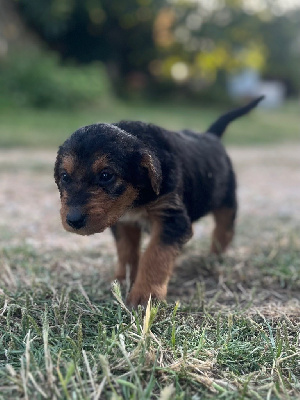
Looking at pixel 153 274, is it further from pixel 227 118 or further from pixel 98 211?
pixel 227 118

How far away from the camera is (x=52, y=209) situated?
6.55 metres

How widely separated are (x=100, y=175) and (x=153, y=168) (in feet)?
1.21

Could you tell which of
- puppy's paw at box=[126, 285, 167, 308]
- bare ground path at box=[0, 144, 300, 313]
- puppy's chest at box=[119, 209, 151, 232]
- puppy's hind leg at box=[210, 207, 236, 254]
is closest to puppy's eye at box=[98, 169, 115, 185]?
puppy's chest at box=[119, 209, 151, 232]

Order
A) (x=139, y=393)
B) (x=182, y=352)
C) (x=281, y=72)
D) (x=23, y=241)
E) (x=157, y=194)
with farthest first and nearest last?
1. (x=281, y=72)
2. (x=23, y=241)
3. (x=157, y=194)
4. (x=182, y=352)
5. (x=139, y=393)

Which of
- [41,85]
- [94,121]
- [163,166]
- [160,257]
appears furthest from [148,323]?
[41,85]

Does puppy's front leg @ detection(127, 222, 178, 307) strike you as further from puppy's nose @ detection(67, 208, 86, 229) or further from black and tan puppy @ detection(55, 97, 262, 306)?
puppy's nose @ detection(67, 208, 86, 229)

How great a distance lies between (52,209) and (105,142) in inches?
150

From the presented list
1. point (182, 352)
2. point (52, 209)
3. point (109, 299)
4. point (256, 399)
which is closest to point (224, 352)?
point (182, 352)

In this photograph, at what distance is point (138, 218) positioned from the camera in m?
3.42

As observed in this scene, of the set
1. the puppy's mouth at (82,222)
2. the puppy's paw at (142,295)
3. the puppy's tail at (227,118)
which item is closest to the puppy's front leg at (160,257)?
the puppy's paw at (142,295)

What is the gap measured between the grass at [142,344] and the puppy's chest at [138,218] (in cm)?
56


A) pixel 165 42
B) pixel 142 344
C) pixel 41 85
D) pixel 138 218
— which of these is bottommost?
pixel 142 344

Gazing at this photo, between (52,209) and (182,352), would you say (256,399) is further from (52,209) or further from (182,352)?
(52,209)

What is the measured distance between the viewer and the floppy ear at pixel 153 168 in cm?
306
